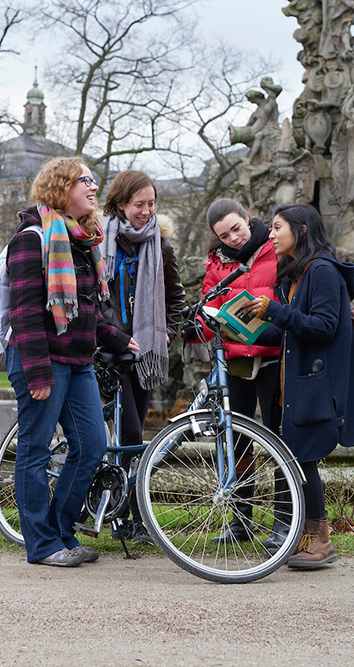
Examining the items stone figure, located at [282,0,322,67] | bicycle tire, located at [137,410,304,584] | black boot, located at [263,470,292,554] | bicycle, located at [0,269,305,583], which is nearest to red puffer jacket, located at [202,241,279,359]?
bicycle, located at [0,269,305,583]

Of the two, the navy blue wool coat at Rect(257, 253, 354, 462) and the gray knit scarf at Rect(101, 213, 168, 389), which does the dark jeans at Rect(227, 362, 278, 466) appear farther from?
the gray knit scarf at Rect(101, 213, 168, 389)

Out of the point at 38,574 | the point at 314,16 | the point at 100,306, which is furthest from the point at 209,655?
the point at 314,16

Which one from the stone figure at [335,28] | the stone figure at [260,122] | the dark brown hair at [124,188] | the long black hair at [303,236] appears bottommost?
the long black hair at [303,236]

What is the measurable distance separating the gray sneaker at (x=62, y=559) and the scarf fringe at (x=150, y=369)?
1063mm

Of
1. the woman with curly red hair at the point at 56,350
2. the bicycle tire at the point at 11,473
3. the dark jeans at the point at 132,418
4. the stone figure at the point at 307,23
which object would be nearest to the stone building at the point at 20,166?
the stone figure at the point at 307,23

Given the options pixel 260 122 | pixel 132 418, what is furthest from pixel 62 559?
pixel 260 122

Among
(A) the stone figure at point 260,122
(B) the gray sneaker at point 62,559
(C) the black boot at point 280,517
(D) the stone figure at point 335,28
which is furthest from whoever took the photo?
(A) the stone figure at point 260,122

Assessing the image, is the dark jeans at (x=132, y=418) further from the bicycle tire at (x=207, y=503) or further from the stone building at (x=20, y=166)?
the stone building at (x=20, y=166)

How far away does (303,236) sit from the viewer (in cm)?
410

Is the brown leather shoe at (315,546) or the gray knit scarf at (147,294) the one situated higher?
the gray knit scarf at (147,294)

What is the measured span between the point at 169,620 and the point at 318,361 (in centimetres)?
154

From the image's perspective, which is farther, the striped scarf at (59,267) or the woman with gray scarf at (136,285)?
the woman with gray scarf at (136,285)

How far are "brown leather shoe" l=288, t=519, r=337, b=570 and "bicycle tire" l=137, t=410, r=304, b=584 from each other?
0.39 feet

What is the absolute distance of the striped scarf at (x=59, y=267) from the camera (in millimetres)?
3717
